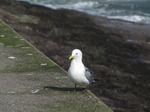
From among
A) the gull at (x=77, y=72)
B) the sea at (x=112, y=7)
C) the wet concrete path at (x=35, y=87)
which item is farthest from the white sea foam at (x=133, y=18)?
the gull at (x=77, y=72)

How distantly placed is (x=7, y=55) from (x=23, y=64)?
878 millimetres

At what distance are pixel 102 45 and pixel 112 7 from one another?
1887cm

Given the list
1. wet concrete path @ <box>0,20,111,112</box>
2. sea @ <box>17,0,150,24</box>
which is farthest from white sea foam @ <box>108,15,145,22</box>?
wet concrete path @ <box>0,20,111,112</box>

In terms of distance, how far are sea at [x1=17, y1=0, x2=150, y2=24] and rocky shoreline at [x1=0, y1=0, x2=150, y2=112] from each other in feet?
10.3

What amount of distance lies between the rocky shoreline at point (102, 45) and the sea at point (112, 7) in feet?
10.3

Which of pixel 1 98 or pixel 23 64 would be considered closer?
pixel 1 98

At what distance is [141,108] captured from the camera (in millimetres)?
11523

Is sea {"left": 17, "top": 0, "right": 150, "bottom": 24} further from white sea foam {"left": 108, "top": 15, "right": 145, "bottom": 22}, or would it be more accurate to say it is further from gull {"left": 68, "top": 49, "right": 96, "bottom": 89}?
gull {"left": 68, "top": 49, "right": 96, "bottom": 89}

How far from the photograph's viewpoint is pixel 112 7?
122 ft

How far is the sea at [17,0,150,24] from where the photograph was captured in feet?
105

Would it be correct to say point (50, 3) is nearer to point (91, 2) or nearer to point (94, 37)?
point (91, 2)

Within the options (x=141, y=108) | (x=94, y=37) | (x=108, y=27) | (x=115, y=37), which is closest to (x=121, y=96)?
(x=141, y=108)

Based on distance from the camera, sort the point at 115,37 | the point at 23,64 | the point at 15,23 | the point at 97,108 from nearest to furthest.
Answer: the point at 97,108
the point at 23,64
the point at 15,23
the point at 115,37

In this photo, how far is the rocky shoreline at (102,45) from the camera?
12.6 m
